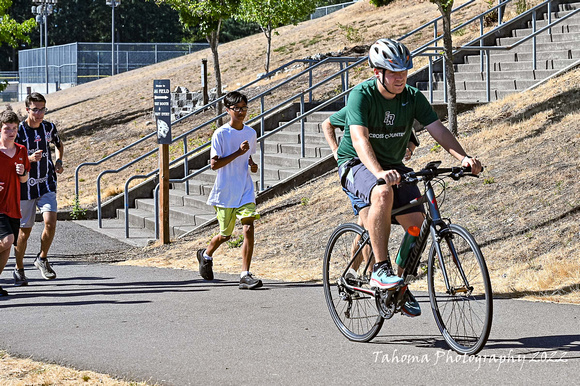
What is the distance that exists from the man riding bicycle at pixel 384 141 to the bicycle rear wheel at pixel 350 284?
0.35 m

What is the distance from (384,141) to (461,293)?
1090mm

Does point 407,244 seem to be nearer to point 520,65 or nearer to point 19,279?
point 19,279

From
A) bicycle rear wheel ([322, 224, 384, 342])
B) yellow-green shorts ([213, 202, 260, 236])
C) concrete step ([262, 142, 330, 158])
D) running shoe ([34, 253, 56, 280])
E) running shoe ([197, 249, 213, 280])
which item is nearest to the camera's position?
bicycle rear wheel ([322, 224, 384, 342])

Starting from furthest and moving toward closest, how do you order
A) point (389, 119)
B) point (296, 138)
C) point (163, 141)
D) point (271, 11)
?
1. point (271, 11)
2. point (296, 138)
3. point (163, 141)
4. point (389, 119)

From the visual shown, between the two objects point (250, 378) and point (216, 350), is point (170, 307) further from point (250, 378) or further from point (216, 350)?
point (250, 378)

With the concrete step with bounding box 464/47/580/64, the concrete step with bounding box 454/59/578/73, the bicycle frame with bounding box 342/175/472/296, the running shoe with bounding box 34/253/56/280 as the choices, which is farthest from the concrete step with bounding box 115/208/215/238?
the bicycle frame with bounding box 342/175/472/296

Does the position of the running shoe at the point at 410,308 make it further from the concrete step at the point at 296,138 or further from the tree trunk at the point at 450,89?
the concrete step at the point at 296,138

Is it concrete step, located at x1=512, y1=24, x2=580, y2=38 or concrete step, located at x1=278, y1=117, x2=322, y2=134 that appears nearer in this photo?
concrete step, located at x1=278, y1=117, x2=322, y2=134

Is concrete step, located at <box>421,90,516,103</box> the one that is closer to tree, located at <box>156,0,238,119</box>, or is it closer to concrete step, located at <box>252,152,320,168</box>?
concrete step, located at <box>252,152,320,168</box>

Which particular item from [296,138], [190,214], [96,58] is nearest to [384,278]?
[190,214]

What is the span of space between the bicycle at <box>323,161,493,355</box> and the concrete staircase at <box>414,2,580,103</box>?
9635mm

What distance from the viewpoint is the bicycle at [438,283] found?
4797 mm

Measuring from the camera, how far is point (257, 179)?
14.3 meters

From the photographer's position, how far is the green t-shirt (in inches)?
207
